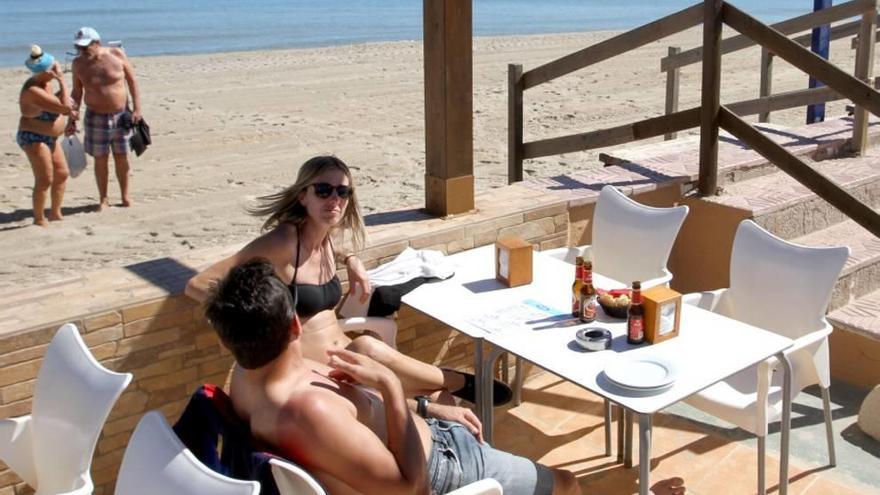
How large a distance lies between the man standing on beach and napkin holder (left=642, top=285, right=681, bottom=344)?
6112mm

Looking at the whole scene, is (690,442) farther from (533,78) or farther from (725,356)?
(533,78)

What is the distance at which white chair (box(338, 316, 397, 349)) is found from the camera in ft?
11.7

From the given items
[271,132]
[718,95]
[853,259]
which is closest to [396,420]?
[853,259]

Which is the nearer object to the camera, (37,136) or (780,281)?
(780,281)

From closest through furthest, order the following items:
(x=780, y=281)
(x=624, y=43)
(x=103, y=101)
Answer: (x=780, y=281), (x=624, y=43), (x=103, y=101)

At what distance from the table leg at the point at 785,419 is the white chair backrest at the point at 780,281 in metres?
0.45

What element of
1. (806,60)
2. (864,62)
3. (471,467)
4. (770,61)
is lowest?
(471,467)

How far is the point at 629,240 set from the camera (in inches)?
166

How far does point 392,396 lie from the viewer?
244cm

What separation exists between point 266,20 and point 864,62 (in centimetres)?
3043

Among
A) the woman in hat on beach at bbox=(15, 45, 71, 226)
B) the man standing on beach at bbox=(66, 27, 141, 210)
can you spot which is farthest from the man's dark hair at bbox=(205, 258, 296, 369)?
the woman in hat on beach at bbox=(15, 45, 71, 226)

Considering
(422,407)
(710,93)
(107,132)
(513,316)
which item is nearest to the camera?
(422,407)

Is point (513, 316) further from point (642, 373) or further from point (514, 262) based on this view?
point (642, 373)

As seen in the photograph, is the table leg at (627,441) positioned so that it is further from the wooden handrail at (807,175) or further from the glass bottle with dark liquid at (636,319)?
the wooden handrail at (807,175)
